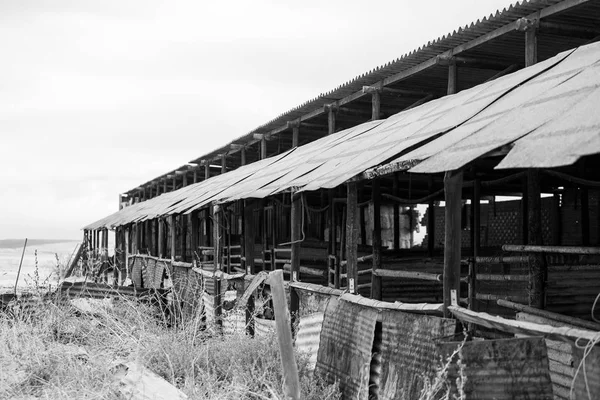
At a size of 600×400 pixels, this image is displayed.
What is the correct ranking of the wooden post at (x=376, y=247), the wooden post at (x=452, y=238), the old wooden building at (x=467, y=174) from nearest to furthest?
1. the old wooden building at (x=467, y=174)
2. the wooden post at (x=452, y=238)
3. the wooden post at (x=376, y=247)

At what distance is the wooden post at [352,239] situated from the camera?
7.38m

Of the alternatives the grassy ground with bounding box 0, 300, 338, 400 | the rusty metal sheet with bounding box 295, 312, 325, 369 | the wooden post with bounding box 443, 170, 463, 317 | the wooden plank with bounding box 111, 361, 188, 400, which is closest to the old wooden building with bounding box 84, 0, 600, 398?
the wooden post with bounding box 443, 170, 463, 317

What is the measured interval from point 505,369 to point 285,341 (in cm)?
182

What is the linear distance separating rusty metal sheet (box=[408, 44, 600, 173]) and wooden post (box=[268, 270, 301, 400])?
1465mm

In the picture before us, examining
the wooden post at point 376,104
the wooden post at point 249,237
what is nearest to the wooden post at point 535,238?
the wooden post at point 249,237

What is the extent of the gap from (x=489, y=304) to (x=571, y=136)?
237 inches

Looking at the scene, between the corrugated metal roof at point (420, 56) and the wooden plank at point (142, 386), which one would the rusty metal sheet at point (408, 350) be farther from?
the corrugated metal roof at point (420, 56)

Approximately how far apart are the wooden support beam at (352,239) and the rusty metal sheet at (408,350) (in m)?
1.13

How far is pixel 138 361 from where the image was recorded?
798 cm

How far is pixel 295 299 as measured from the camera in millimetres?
9211

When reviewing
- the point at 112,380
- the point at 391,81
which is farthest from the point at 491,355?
the point at 391,81

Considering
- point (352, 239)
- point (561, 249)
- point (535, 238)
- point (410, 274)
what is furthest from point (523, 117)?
point (352, 239)

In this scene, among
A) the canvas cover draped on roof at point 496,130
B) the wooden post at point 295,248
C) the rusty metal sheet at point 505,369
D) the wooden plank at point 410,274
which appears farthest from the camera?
the wooden post at point 295,248

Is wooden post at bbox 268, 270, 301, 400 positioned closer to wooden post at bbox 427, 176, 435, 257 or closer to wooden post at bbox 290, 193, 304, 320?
wooden post at bbox 290, 193, 304, 320
